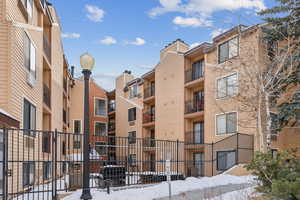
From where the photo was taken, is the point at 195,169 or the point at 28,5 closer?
the point at 28,5

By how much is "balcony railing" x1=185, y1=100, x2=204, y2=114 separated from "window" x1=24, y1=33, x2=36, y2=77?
13643mm

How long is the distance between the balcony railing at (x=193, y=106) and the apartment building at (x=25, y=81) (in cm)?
1097

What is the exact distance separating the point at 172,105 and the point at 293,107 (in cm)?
1240

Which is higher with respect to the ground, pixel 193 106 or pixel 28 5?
pixel 28 5

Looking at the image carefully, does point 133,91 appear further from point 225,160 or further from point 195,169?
point 225,160

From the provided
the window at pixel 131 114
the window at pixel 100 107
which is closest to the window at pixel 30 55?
the window at pixel 131 114

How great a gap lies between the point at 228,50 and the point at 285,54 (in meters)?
6.64

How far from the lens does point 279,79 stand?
14.0 metres

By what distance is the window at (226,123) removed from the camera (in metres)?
19.8

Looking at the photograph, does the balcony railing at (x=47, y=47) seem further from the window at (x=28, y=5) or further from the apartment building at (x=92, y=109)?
the apartment building at (x=92, y=109)

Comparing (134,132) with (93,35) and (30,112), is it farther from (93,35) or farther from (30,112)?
(30,112)

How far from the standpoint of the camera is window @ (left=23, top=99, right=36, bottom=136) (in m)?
12.9

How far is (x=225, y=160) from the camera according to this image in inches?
729

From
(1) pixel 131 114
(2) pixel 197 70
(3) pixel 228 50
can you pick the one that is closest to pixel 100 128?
(1) pixel 131 114
